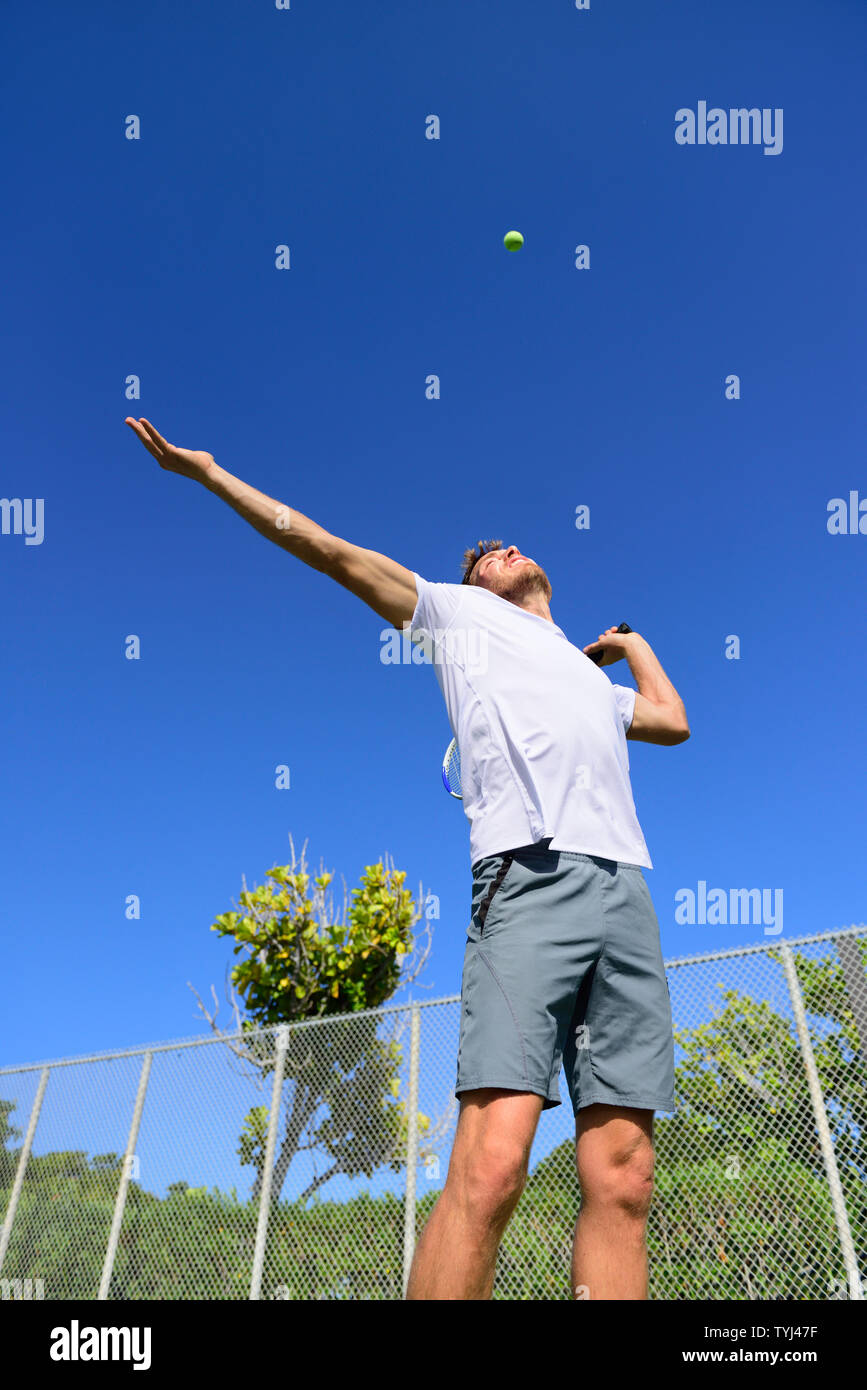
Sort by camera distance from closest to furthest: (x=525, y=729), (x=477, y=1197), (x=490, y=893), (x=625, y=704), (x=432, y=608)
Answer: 1. (x=477, y=1197)
2. (x=490, y=893)
3. (x=525, y=729)
4. (x=432, y=608)
5. (x=625, y=704)

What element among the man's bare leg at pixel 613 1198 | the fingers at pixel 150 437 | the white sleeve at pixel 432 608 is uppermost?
the fingers at pixel 150 437

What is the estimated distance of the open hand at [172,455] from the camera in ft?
6.30

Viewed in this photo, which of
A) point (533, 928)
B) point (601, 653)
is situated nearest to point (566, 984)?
point (533, 928)

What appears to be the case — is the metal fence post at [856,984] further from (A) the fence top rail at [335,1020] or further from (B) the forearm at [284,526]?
(B) the forearm at [284,526]

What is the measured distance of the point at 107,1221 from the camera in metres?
6.21

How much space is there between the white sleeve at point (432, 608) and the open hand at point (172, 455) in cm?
54

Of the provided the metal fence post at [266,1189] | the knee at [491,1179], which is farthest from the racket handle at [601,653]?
the metal fence post at [266,1189]

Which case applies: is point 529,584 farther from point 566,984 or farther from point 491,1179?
point 491,1179

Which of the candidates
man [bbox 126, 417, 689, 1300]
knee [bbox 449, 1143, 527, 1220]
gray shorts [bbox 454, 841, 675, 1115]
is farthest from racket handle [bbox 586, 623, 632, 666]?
knee [bbox 449, 1143, 527, 1220]

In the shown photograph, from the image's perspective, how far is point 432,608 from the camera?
1.89 meters

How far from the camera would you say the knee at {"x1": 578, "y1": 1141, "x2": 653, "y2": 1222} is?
4.91 feet

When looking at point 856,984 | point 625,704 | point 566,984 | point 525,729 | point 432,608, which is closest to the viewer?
point 566,984

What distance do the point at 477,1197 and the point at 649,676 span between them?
1.39 meters
